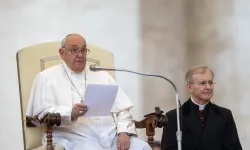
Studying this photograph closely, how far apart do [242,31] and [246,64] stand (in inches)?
13.9

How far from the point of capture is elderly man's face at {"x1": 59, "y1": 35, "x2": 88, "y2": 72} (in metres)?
3.52

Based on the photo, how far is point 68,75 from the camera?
3678 mm

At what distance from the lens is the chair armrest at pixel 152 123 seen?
3.29 m

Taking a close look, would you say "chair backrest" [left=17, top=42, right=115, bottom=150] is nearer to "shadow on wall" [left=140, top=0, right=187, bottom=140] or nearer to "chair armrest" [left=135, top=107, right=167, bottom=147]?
"chair armrest" [left=135, top=107, right=167, bottom=147]

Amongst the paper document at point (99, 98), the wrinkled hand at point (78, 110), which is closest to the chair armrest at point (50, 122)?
the wrinkled hand at point (78, 110)

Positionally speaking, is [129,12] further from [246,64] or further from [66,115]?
[66,115]

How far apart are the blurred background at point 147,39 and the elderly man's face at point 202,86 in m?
1.19

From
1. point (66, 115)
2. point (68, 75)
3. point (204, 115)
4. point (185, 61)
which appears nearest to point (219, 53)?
point (185, 61)

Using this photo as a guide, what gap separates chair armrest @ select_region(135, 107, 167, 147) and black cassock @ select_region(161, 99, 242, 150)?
0.65 ft

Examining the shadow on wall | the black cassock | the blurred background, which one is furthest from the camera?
the shadow on wall

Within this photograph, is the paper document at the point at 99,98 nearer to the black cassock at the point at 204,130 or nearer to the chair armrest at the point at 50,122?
the chair armrest at the point at 50,122

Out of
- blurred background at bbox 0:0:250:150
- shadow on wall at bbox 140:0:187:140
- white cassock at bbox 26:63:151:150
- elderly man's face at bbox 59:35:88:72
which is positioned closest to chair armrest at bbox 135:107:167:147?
white cassock at bbox 26:63:151:150

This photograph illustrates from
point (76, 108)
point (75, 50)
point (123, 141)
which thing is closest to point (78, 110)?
point (76, 108)

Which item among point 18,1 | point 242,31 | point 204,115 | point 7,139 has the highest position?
point 18,1
